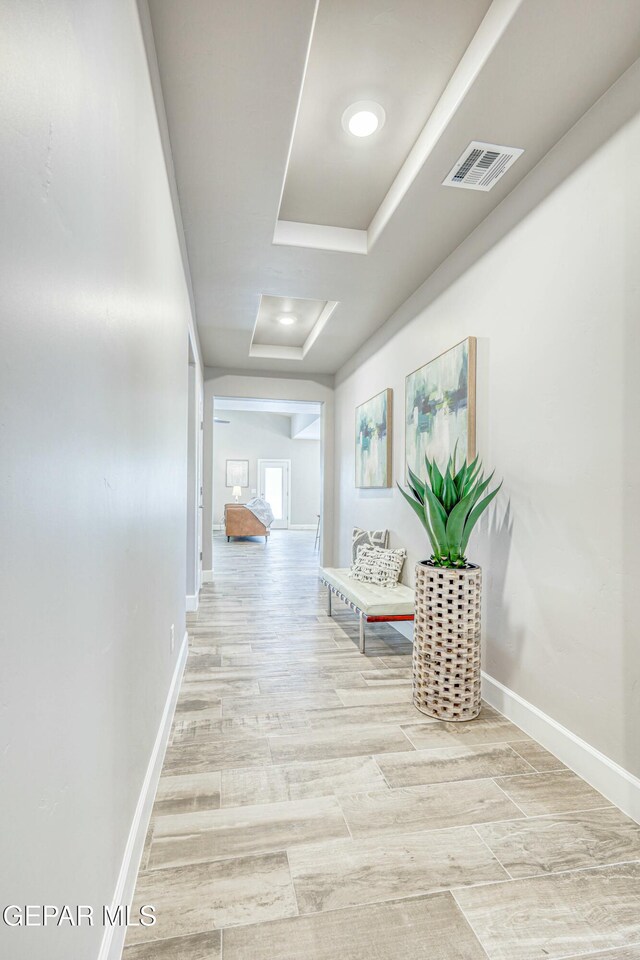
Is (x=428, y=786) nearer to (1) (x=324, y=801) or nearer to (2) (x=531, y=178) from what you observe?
(1) (x=324, y=801)

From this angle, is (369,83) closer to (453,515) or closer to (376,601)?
(453,515)

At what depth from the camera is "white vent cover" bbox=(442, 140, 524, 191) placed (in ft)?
6.97

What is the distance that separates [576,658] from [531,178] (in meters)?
2.12

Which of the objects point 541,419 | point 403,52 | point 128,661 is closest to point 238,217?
point 403,52

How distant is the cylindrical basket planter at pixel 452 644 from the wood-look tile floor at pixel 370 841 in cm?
11

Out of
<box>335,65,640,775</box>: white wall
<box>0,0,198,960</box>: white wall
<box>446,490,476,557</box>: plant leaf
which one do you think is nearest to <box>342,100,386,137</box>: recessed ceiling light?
<box>335,65,640,775</box>: white wall

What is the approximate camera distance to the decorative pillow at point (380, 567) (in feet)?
12.4

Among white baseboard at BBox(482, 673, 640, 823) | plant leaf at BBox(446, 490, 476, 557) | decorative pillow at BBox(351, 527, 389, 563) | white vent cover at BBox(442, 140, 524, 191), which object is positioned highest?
white vent cover at BBox(442, 140, 524, 191)

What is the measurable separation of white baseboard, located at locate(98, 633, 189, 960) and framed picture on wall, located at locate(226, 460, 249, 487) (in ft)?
34.6

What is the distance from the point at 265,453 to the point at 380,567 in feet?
30.4

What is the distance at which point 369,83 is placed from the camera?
1.99 m

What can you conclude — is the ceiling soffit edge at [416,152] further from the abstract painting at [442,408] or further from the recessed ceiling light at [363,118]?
the abstract painting at [442,408]

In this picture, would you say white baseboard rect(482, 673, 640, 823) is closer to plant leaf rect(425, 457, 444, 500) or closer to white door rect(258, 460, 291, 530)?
plant leaf rect(425, 457, 444, 500)

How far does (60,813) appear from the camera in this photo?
0.77 meters
